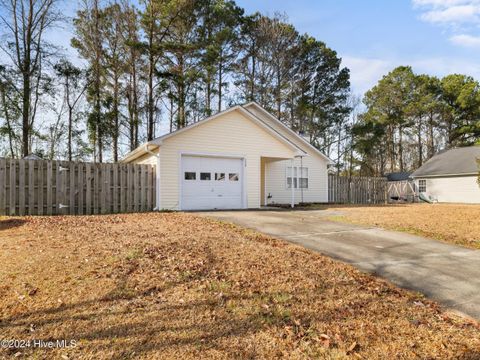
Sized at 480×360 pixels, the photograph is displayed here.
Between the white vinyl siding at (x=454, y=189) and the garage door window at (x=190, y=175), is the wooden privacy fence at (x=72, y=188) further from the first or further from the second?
the white vinyl siding at (x=454, y=189)

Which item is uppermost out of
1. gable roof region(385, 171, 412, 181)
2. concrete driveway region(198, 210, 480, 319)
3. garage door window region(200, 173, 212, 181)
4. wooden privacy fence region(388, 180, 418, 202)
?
gable roof region(385, 171, 412, 181)

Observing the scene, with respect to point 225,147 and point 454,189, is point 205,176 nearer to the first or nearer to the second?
point 225,147

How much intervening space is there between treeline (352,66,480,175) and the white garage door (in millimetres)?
20326

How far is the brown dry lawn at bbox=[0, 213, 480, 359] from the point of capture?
2535 mm

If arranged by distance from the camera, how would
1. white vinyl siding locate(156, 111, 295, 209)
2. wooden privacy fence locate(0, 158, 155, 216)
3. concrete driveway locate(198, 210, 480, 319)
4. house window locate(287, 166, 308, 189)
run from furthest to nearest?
house window locate(287, 166, 308, 189)
white vinyl siding locate(156, 111, 295, 209)
wooden privacy fence locate(0, 158, 155, 216)
concrete driveway locate(198, 210, 480, 319)

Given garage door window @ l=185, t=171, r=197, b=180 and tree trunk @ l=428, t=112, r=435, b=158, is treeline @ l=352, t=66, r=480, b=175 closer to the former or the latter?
tree trunk @ l=428, t=112, r=435, b=158

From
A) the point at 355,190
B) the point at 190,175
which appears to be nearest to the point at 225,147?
the point at 190,175

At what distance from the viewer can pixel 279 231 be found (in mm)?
7758

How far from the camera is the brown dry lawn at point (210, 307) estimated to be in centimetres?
254

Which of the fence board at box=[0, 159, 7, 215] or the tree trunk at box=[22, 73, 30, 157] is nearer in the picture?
the fence board at box=[0, 159, 7, 215]

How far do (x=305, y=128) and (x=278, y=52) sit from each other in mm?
7835

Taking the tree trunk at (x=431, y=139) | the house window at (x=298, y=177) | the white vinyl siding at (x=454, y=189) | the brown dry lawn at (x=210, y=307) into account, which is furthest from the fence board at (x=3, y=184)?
the tree trunk at (x=431, y=139)

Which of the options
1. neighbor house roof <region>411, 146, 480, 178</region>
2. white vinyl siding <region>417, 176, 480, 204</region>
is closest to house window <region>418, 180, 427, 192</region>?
white vinyl siding <region>417, 176, 480, 204</region>

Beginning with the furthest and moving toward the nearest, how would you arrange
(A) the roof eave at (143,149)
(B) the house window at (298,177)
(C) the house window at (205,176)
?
(B) the house window at (298,177)
(C) the house window at (205,176)
(A) the roof eave at (143,149)
